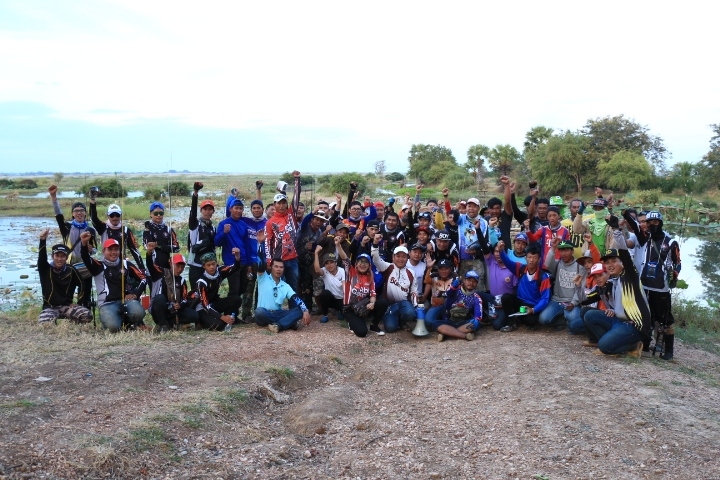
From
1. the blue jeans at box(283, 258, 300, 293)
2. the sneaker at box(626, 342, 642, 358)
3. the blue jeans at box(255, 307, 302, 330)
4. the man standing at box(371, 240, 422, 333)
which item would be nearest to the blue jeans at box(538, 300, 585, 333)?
the sneaker at box(626, 342, 642, 358)

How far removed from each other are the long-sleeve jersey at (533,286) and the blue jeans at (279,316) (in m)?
2.95

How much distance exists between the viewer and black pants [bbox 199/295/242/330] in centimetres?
786

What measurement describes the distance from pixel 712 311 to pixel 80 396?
10691 mm

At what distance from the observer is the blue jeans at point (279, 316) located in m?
7.84

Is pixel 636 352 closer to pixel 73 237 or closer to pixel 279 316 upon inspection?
pixel 279 316

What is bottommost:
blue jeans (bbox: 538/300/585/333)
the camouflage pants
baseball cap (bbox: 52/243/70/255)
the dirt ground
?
the dirt ground

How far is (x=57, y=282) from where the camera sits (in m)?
7.76

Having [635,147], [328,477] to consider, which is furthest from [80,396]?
[635,147]

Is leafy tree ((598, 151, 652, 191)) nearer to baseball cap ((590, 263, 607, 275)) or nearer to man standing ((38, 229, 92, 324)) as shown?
baseball cap ((590, 263, 607, 275))

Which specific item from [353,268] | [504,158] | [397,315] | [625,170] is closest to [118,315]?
[353,268]

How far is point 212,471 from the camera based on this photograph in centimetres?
419

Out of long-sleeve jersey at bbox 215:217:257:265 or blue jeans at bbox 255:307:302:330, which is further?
long-sleeve jersey at bbox 215:217:257:265

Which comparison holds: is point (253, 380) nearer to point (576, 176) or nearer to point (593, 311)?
point (593, 311)

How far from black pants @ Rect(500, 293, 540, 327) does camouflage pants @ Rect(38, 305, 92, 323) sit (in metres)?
5.66
